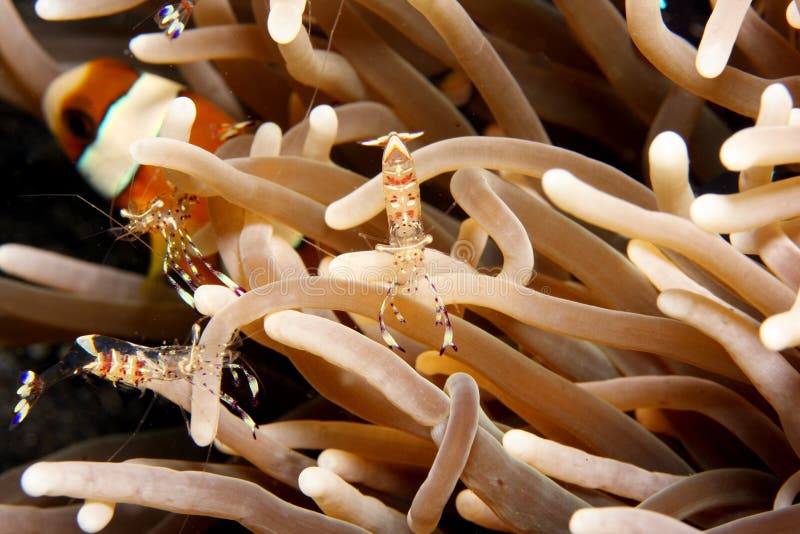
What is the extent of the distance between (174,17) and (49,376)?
110 cm

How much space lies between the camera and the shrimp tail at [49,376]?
184 centimetres

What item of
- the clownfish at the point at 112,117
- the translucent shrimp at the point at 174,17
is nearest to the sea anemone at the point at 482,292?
the translucent shrimp at the point at 174,17

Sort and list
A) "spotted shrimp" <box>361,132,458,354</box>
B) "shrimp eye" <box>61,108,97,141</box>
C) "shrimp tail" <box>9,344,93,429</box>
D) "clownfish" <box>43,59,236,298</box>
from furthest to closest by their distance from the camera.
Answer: "shrimp eye" <box>61,108,97,141</box> < "clownfish" <box>43,59,236,298</box> < "shrimp tail" <box>9,344,93,429</box> < "spotted shrimp" <box>361,132,458,354</box>

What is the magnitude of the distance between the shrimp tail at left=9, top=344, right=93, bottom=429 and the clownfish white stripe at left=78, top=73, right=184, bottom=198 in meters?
0.61

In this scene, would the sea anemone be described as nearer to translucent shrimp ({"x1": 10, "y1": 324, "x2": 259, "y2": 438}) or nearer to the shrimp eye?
translucent shrimp ({"x1": 10, "y1": 324, "x2": 259, "y2": 438})

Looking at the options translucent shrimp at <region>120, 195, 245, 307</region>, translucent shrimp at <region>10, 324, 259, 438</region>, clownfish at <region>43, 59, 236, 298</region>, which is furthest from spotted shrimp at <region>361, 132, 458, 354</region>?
clownfish at <region>43, 59, 236, 298</region>

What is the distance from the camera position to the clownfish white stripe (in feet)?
7.40

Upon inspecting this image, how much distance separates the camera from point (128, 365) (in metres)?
1.78

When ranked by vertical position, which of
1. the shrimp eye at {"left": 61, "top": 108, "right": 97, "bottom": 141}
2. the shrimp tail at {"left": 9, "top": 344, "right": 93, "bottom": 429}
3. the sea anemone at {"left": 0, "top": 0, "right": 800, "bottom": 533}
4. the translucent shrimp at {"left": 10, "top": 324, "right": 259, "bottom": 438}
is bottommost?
the shrimp tail at {"left": 9, "top": 344, "right": 93, "bottom": 429}

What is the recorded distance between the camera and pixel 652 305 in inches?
63.3

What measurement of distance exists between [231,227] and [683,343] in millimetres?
1168

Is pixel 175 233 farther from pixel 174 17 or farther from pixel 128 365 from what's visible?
pixel 174 17

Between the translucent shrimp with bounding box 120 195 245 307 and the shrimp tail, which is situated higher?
the translucent shrimp with bounding box 120 195 245 307

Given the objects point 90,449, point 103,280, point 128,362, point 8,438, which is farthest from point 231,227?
point 8,438
